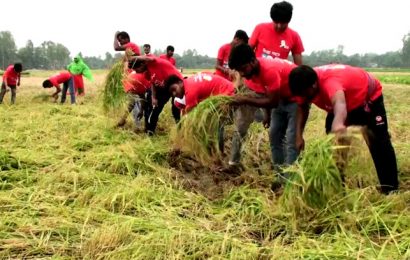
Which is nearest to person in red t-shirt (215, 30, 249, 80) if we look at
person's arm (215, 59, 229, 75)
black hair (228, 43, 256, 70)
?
person's arm (215, 59, 229, 75)

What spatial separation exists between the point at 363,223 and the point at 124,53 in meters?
4.67

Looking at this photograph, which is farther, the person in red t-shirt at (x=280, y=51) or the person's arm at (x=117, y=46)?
the person's arm at (x=117, y=46)

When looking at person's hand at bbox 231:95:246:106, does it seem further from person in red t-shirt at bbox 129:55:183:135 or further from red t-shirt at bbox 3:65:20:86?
red t-shirt at bbox 3:65:20:86

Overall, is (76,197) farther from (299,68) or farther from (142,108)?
(142,108)

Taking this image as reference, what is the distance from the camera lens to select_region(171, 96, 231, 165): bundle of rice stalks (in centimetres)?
430

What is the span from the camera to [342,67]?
11.9 feet

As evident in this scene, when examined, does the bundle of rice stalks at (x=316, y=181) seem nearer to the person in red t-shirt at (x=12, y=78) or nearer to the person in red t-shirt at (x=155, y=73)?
the person in red t-shirt at (x=155, y=73)

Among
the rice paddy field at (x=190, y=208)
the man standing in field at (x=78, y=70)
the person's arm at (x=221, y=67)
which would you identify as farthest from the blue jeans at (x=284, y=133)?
the man standing in field at (x=78, y=70)

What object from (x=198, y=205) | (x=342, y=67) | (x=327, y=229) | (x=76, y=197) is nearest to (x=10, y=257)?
(x=76, y=197)

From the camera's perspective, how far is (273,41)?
16.2 feet

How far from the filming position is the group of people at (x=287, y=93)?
347cm

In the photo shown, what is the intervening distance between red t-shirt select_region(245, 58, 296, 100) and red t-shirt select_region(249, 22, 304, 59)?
2.18ft

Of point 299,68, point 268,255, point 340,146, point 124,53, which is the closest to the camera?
point 268,255

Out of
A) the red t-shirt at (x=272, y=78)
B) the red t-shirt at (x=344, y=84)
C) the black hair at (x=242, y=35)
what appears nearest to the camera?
the red t-shirt at (x=344, y=84)
